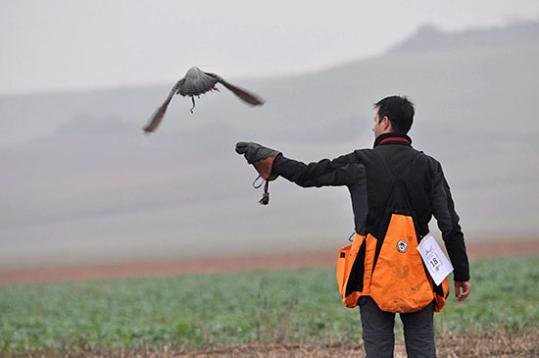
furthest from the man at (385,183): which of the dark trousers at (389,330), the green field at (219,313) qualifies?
the green field at (219,313)

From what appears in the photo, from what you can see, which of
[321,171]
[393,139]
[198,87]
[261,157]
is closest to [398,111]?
[393,139]

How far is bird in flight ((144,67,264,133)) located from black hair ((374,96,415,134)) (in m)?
0.68

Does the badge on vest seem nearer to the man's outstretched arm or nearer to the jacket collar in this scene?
the man's outstretched arm

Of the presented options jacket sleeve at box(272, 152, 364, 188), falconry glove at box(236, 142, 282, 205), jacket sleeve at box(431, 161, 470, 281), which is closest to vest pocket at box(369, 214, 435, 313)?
jacket sleeve at box(431, 161, 470, 281)

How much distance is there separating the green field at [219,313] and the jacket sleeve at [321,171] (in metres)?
3.03

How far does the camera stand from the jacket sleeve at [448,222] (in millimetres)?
5402

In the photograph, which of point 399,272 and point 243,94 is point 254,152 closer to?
point 243,94

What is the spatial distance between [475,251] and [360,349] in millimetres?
33238

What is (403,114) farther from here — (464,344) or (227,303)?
(227,303)

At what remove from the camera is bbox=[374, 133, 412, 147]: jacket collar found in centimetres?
540

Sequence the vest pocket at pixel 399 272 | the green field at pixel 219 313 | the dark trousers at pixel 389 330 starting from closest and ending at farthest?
the vest pocket at pixel 399 272, the dark trousers at pixel 389 330, the green field at pixel 219 313

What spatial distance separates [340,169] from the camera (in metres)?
5.30

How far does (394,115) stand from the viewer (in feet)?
17.7

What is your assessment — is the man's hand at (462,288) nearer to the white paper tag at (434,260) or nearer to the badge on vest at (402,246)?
the white paper tag at (434,260)
